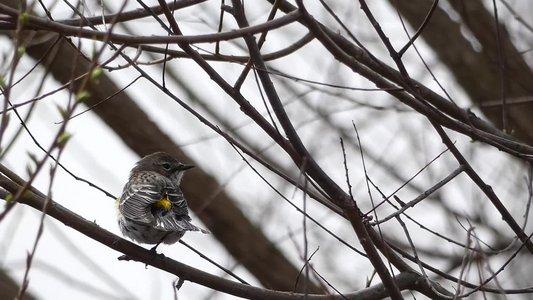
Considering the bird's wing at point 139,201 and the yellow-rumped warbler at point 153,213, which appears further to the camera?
the bird's wing at point 139,201

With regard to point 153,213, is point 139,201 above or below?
above

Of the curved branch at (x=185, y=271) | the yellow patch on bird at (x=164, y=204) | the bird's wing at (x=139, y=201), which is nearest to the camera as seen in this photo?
the curved branch at (x=185, y=271)

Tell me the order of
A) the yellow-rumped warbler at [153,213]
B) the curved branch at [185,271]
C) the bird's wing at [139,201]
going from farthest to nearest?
the bird's wing at [139,201] < the yellow-rumped warbler at [153,213] < the curved branch at [185,271]

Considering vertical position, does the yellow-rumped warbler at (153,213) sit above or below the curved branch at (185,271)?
above

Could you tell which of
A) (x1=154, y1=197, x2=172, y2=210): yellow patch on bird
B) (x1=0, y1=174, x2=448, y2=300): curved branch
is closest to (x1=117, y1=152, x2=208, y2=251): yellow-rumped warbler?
(x1=154, y1=197, x2=172, y2=210): yellow patch on bird

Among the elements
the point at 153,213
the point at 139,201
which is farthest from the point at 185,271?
the point at 139,201

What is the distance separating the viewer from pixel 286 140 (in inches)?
187

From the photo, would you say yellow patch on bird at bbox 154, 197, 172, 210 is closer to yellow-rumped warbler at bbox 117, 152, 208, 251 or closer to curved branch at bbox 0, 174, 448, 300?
yellow-rumped warbler at bbox 117, 152, 208, 251

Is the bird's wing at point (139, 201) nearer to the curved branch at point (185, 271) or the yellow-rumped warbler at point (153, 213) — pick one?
the yellow-rumped warbler at point (153, 213)

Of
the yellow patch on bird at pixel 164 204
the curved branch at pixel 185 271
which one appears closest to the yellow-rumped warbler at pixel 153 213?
the yellow patch on bird at pixel 164 204

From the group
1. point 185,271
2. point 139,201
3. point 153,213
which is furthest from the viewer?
point 139,201

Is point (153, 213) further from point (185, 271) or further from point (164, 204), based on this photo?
point (185, 271)

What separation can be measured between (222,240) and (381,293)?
5449mm

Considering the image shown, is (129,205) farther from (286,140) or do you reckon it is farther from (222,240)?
(222,240)
